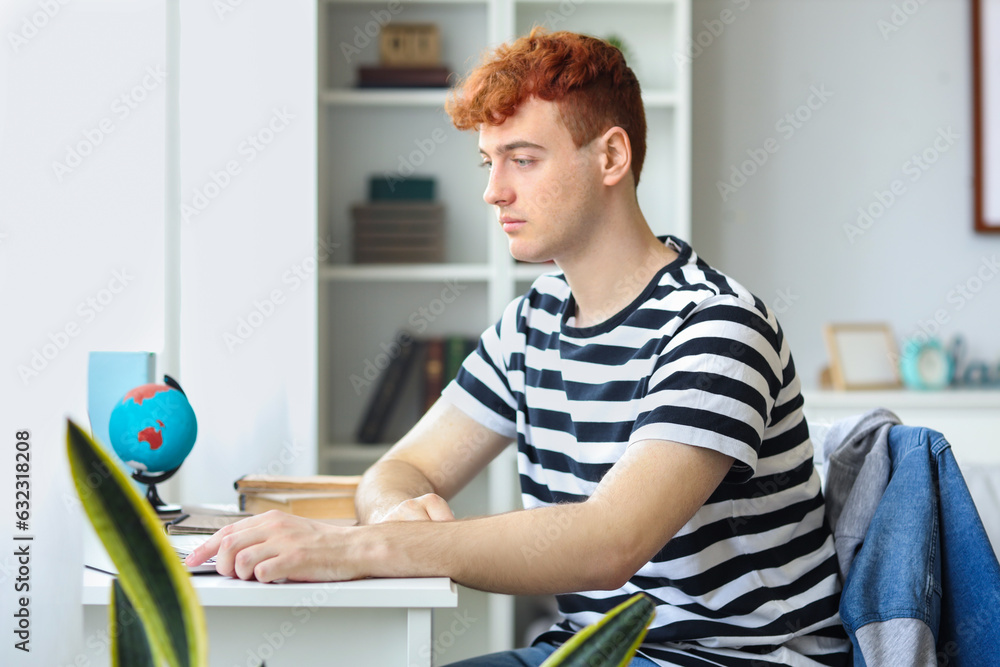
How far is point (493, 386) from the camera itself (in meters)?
1.42

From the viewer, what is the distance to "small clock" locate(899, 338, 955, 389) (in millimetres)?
2549

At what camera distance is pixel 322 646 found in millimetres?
936

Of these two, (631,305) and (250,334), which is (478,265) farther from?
(631,305)

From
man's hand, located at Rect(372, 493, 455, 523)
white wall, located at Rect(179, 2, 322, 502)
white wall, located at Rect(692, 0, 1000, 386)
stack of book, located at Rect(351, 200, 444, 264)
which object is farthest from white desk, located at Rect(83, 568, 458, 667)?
white wall, located at Rect(692, 0, 1000, 386)

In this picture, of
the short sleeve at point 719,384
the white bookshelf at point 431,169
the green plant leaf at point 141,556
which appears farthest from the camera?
the white bookshelf at point 431,169

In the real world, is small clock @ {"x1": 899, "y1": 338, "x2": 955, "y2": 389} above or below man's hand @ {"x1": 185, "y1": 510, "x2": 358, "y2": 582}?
above

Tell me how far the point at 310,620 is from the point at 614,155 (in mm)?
764

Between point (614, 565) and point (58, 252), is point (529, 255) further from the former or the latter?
point (58, 252)

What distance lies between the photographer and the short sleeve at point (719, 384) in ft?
3.31

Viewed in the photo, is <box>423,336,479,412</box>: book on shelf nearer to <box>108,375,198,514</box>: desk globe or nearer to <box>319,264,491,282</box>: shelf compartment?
<box>319,264,491,282</box>: shelf compartment

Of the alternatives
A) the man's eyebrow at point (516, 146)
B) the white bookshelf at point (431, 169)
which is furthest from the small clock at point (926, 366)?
the man's eyebrow at point (516, 146)

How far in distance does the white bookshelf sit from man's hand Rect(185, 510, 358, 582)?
1.61m

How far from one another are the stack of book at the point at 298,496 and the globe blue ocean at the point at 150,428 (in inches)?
4.7

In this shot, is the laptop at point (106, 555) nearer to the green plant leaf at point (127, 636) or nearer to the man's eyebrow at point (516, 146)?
the green plant leaf at point (127, 636)
